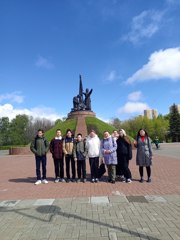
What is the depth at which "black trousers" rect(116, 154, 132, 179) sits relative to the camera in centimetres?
916

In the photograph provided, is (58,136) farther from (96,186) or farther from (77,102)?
(77,102)

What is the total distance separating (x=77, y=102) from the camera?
152 feet

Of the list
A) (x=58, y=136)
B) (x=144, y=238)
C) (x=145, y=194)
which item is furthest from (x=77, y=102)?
(x=144, y=238)

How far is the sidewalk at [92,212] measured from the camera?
420cm

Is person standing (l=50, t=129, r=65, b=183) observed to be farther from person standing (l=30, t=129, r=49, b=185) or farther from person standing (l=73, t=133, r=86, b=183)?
person standing (l=73, t=133, r=86, b=183)

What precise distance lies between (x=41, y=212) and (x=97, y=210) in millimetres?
1138

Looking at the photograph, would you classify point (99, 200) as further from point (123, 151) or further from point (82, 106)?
point (82, 106)

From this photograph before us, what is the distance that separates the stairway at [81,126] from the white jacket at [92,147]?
1125 inches

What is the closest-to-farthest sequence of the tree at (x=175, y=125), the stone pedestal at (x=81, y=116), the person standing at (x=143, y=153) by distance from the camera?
the person standing at (x=143, y=153)
the stone pedestal at (x=81, y=116)
the tree at (x=175, y=125)

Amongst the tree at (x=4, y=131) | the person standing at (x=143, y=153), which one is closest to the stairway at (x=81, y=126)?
the person standing at (x=143, y=153)

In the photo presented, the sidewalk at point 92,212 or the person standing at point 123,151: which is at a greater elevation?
the person standing at point 123,151

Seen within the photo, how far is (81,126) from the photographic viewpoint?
137ft

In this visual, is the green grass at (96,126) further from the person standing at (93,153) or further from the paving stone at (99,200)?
the paving stone at (99,200)

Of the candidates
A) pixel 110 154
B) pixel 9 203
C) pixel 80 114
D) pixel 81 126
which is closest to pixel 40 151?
pixel 110 154
